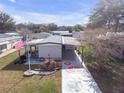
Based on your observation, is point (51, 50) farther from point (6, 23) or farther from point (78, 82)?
point (6, 23)

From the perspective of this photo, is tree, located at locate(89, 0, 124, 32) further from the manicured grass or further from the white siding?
the white siding

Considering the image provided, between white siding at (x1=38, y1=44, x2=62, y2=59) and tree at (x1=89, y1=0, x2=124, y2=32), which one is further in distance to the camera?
tree at (x1=89, y1=0, x2=124, y2=32)

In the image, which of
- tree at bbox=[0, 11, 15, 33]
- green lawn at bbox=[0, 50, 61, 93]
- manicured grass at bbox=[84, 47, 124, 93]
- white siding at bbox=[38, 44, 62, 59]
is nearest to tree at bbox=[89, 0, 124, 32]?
manicured grass at bbox=[84, 47, 124, 93]

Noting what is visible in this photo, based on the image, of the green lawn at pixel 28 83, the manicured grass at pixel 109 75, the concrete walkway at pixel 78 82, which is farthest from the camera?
the manicured grass at pixel 109 75

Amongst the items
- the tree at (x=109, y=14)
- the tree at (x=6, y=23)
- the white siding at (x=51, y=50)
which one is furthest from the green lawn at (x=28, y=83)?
the tree at (x=6, y=23)

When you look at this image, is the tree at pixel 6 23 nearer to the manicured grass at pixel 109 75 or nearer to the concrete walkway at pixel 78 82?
the manicured grass at pixel 109 75
